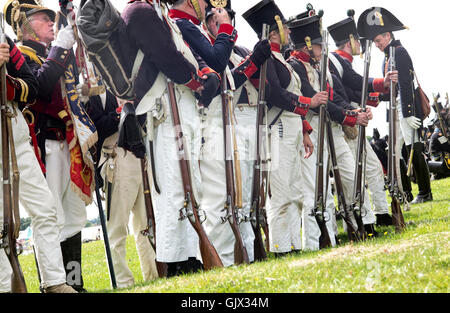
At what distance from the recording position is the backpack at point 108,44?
461 centimetres

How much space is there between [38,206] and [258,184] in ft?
7.08

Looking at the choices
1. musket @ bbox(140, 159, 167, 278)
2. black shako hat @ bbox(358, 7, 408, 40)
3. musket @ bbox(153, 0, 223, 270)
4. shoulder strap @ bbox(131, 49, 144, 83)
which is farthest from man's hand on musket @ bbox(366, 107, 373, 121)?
shoulder strap @ bbox(131, 49, 144, 83)

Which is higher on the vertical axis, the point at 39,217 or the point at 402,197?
the point at 39,217

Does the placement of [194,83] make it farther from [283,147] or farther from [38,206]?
[283,147]

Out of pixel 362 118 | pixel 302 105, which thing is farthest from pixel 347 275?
pixel 362 118

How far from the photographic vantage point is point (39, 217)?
482 centimetres

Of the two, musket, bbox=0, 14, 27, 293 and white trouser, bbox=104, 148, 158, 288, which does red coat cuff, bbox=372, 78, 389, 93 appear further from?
musket, bbox=0, 14, 27, 293

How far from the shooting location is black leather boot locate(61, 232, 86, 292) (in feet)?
19.1

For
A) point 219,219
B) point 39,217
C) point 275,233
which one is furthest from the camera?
point 275,233

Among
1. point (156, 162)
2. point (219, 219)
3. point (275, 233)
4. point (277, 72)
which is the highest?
point (277, 72)

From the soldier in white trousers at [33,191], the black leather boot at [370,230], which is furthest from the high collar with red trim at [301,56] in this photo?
the soldier in white trousers at [33,191]
